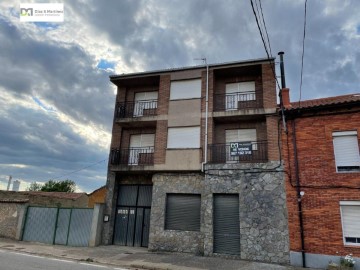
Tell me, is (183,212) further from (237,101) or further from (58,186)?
(58,186)

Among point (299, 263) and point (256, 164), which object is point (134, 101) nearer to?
point (256, 164)

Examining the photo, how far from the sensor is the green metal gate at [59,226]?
15.1 metres

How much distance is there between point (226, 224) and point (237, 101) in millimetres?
6527

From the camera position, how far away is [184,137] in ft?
48.6

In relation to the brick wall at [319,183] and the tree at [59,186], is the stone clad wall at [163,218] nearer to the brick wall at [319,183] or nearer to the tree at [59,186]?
the brick wall at [319,183]

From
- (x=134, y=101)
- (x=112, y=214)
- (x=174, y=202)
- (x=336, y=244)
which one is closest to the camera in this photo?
(x=336, y=244)

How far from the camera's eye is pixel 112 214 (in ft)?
51.5

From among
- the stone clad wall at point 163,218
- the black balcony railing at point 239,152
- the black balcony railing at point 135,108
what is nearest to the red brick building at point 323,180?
the black balcony railing at point 239,152

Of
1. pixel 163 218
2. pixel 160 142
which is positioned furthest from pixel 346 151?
pixel 163 218

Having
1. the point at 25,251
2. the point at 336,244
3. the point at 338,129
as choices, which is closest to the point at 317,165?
the point at 338,129

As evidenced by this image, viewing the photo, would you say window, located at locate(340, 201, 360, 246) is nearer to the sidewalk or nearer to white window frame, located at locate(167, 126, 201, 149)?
A: the sidewalk

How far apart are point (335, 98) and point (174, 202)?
10180 mm

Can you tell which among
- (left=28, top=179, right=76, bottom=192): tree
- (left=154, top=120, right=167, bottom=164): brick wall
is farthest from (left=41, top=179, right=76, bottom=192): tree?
(left=154, top=120, right=167, bottom=164): brick wall

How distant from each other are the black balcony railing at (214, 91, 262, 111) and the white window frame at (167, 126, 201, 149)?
1.75 metres
